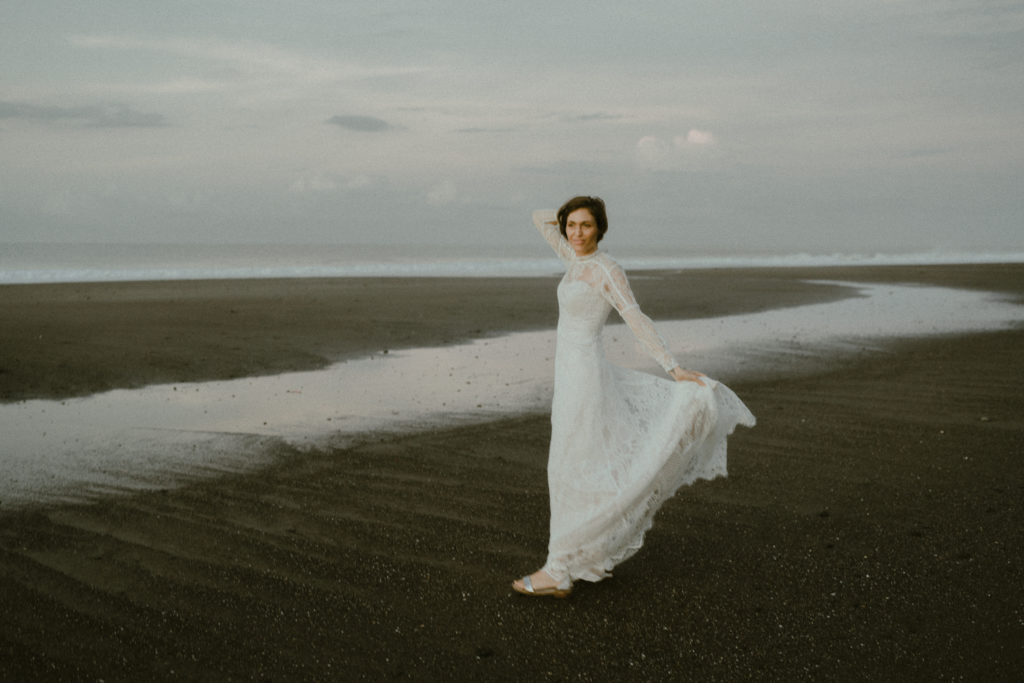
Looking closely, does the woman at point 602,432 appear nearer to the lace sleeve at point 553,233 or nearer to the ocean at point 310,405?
the lace sleeve at point 553,233

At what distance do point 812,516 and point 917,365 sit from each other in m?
7.36

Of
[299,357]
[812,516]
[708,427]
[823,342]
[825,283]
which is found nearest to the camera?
[708,427]

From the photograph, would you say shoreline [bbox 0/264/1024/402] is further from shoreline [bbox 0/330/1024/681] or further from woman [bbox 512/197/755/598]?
woman [bbox 512/197/755/598]

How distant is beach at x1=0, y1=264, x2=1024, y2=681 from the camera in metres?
4.07

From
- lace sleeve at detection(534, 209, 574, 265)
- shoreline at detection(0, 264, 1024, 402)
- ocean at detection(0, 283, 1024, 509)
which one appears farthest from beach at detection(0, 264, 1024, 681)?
shoreline at detection(0, 264, 1024, 402)

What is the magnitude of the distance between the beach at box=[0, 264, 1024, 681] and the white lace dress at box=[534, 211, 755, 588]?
36 cm

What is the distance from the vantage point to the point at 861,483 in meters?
6.74

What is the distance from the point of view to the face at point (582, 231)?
468 cm

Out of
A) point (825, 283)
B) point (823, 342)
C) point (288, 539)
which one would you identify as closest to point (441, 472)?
point (288, 539)

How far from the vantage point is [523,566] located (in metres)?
5.19

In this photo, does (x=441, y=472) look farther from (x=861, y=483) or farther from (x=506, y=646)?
(x=861, y=483)

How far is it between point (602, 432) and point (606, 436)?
4 cm

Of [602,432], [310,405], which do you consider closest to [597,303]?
[602,432]

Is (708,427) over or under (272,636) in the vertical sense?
over
